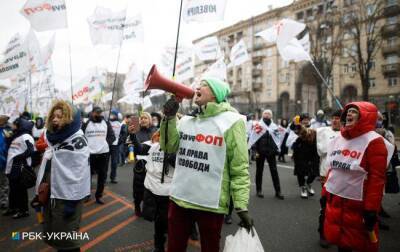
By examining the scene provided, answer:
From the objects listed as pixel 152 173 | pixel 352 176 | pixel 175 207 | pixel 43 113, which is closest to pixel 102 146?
pixel 152 173

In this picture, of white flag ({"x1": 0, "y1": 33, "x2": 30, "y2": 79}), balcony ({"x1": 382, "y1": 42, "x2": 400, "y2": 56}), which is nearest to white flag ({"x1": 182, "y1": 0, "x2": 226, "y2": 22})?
white flag ({"x1": 0, "y1": 33, "x2": 30, "y2": 79})

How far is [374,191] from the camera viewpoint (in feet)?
7.94

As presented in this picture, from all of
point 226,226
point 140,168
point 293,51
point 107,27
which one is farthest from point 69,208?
point 293,51

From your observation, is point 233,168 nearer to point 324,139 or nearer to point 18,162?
point 324,139

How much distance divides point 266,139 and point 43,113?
13242mm

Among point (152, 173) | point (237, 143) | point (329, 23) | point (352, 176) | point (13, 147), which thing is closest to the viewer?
point (237, 143)

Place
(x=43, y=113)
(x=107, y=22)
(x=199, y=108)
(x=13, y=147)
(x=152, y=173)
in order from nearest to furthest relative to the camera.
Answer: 1. (x=199, y=108)
2. (x=152, y=173)
3. (x=13, y=147)
4. (x=107, y=22)
5. (x=43, y=113)

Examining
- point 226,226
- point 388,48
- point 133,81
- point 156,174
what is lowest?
point 226,226

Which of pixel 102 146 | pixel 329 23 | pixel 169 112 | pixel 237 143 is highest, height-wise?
pixel 329 23

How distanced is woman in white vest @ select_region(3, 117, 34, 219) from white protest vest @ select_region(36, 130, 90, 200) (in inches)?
91.7

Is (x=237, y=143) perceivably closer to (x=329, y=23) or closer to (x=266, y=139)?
(x=266, y=139)

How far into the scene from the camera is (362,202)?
8.26 ft

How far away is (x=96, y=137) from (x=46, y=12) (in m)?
2.92

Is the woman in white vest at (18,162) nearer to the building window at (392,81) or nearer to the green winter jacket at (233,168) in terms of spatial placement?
the green winter jacket at (233,168)
